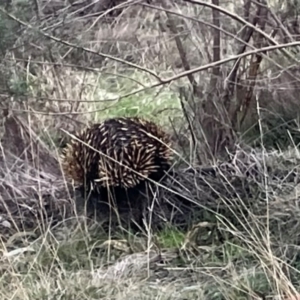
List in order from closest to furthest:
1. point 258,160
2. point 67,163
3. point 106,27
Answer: point 258,160
point 67,163
point 106,27

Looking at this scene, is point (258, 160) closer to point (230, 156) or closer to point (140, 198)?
point (230, 156)

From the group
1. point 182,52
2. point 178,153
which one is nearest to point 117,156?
point 178,153

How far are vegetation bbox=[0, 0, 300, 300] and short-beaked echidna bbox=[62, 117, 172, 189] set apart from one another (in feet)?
0.42

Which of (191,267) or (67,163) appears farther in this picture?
(67,163)

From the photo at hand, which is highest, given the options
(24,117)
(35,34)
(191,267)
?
(35,34)

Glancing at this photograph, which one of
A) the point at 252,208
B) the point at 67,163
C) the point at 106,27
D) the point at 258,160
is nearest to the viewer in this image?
the point at 252,208

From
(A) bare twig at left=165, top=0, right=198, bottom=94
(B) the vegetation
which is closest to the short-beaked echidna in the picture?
(B) the vegetation

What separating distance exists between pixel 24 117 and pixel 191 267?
5.76 ft

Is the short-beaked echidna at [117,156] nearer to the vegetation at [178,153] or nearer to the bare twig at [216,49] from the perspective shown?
the vegetation at [178,153]

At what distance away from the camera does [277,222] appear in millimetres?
4023

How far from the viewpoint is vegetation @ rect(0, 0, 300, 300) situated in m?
3.66

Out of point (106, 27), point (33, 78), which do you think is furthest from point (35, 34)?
point (106, 27)

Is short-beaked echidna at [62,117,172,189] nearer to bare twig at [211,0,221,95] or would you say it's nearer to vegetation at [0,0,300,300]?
vegetation at [0,0,300,300]

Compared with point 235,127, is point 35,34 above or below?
above
